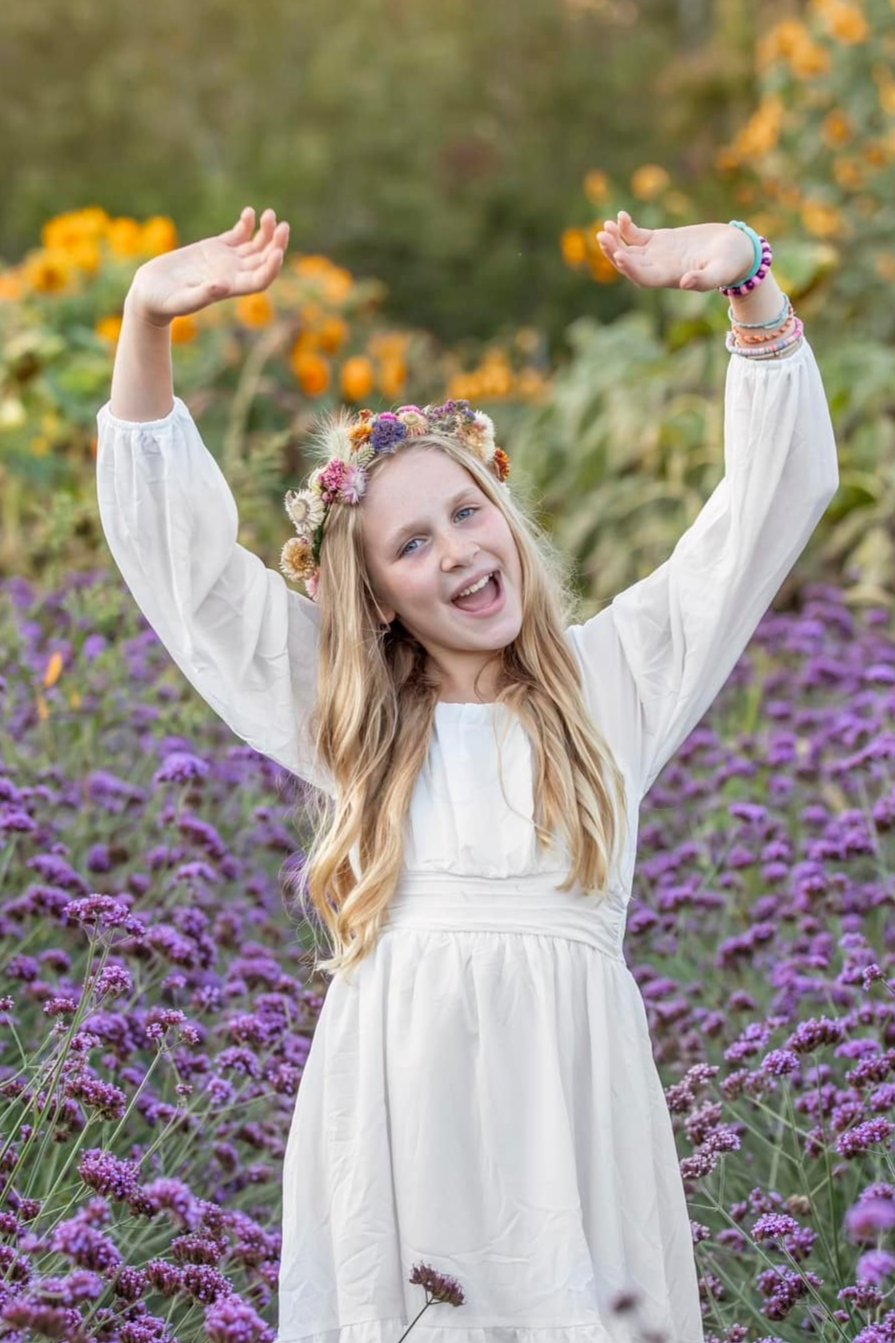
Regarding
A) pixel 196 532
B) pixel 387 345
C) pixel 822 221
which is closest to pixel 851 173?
pixel 822 221

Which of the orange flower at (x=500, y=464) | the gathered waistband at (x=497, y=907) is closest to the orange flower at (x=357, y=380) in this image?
the orange flower at (x=500, y=464)

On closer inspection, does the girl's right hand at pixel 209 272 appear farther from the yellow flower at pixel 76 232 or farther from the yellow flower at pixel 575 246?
the yellow flower at pixel 76 232

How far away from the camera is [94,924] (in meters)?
2.58

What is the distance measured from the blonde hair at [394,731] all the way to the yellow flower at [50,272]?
220 inches

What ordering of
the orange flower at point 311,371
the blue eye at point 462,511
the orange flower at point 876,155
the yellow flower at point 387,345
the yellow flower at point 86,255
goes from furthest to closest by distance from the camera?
the orange flower at point 876,155
the yellow flower at point 387,345
the yellow flower at point 86,255
the orange flower at point 311,371
the blue eye at point 462,511

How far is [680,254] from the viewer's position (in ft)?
8.09

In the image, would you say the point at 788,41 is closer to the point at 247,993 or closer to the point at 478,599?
the point at 247,993

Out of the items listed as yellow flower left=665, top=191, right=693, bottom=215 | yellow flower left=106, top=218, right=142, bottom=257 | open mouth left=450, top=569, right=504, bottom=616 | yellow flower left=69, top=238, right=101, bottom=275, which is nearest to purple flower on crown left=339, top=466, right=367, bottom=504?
open mouth left=450, top=569, right=504, bottom=616

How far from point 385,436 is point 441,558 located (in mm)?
230

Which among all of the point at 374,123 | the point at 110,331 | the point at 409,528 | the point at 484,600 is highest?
the point at 374,123

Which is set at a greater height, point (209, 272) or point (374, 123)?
point (374, 123)

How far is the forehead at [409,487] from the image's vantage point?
2.62m

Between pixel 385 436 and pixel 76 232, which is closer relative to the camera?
pixel 385 436

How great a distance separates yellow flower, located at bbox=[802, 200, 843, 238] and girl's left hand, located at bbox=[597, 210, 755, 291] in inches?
274
